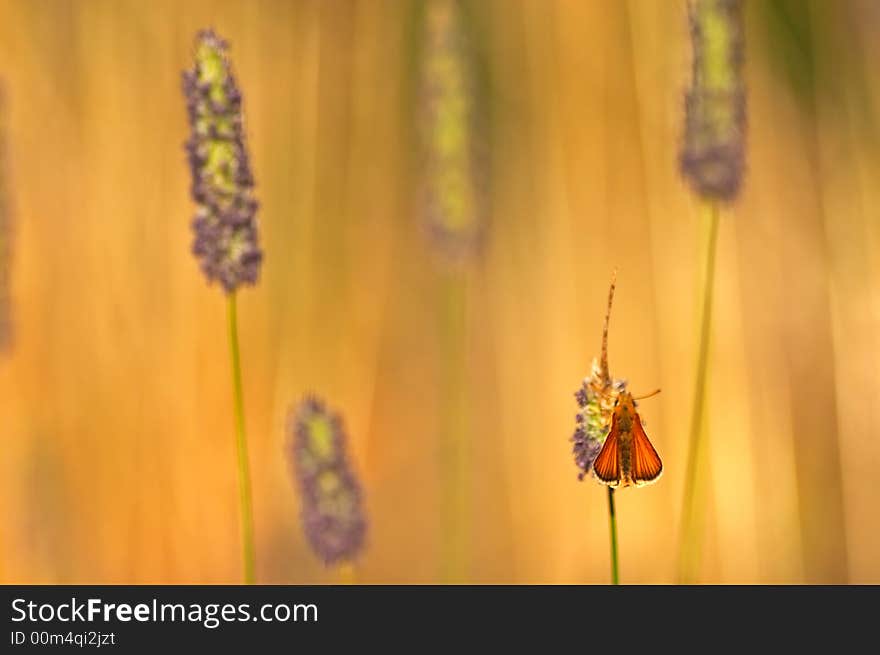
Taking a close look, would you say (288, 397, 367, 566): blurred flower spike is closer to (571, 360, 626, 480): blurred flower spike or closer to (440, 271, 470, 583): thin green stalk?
(571, 360, 626, 480): blurred flower spike

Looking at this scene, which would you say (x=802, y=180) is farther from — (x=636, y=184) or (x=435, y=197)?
(x=435, y=197)

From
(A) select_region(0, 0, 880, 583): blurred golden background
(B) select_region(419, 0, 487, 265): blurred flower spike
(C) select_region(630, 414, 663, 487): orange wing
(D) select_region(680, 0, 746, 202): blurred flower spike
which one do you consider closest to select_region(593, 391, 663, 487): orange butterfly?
(C) select_region(630, 414, 663, 487): orange wing

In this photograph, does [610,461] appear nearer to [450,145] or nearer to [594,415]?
[594,415]

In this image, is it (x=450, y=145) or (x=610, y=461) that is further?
(x=450, y=145)

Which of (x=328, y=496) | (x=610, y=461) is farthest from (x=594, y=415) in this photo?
(x=328, y=496)
